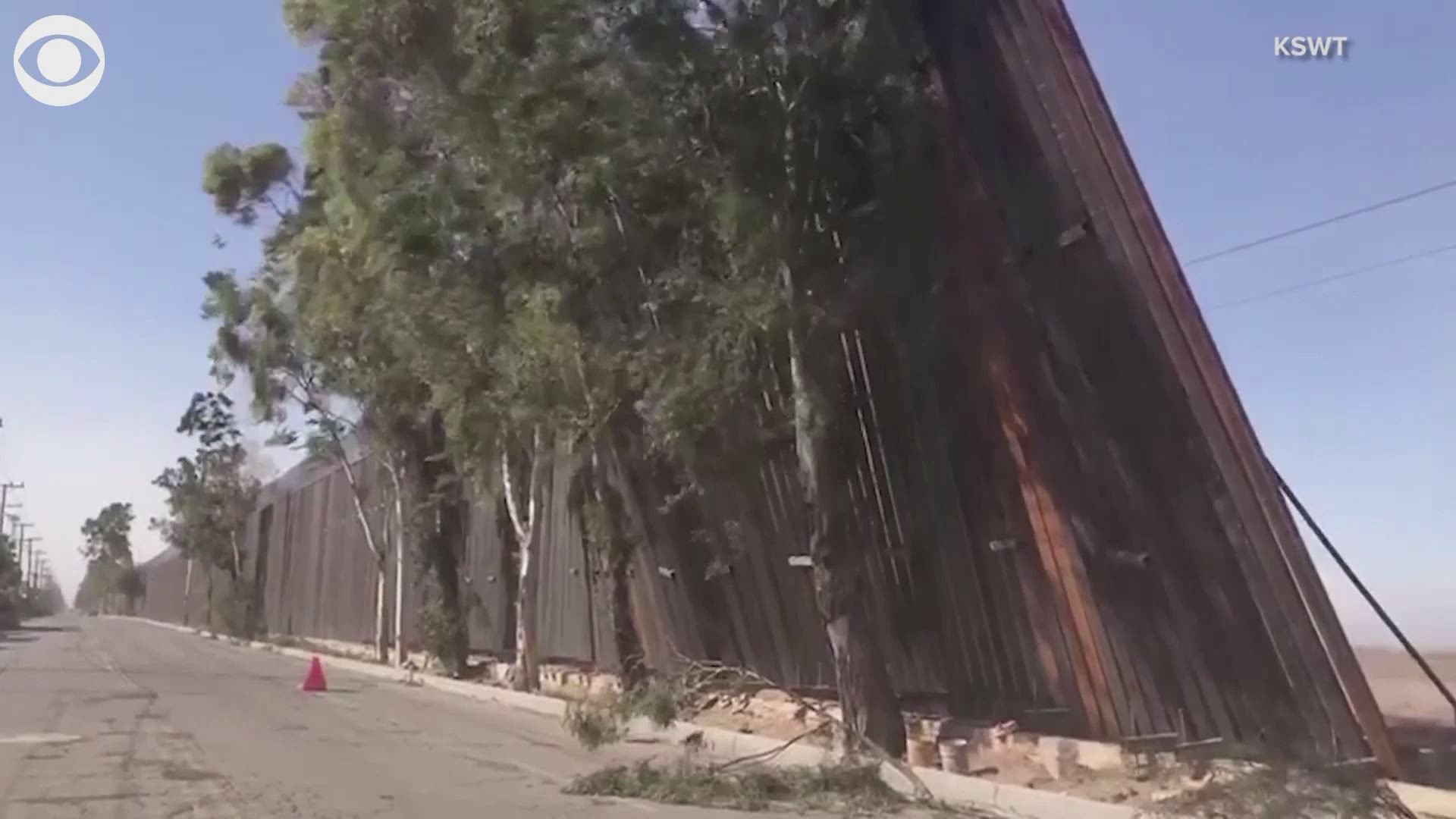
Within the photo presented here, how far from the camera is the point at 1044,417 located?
50.1 feet

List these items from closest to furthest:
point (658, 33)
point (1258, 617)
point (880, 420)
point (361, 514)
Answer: point (1258, 617), point (658, 33), point (880, 420), point (361, 514)

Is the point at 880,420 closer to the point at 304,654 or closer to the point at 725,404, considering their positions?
the point at 725,404

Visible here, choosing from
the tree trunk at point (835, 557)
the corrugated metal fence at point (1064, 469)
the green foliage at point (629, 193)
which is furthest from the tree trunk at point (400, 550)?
the tree trunk at point (835, 557)

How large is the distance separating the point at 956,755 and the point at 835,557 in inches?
95.2

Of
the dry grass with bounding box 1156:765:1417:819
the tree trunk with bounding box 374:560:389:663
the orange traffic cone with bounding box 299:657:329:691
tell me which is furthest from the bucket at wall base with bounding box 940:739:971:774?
the tree trunk with bounding box 374:560:389:663

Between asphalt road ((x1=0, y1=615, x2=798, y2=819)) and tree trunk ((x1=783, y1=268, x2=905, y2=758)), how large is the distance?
9.95ft

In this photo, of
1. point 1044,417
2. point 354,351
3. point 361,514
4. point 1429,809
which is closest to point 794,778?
point 1044,417

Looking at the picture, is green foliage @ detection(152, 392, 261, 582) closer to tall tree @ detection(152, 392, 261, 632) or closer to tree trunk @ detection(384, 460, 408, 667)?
tall tree @ detection(152, 392, 261, 632)

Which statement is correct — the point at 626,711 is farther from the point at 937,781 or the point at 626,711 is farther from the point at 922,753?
the point at 937,781

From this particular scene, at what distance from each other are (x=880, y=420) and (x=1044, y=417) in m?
2.68

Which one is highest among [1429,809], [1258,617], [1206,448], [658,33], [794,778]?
[658,33]

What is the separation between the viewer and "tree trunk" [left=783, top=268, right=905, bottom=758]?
15992 mm

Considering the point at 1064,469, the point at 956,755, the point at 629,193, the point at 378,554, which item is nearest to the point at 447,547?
the point at 378,554

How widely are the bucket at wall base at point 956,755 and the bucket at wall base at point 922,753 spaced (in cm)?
20
